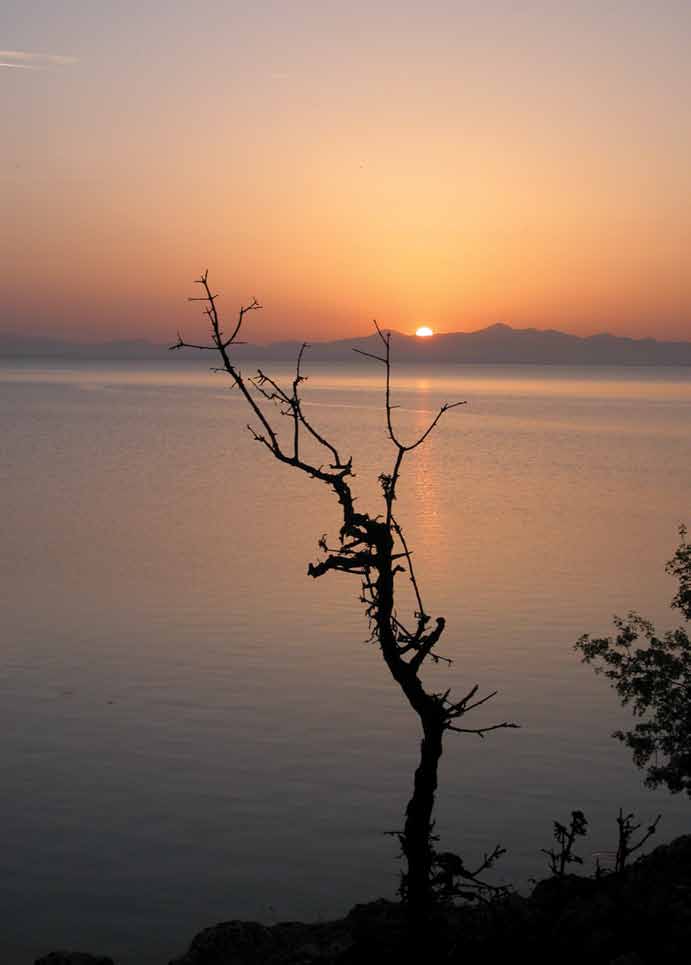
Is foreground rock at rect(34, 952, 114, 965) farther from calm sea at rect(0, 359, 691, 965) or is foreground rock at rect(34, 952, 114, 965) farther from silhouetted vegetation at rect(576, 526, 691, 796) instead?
silhouetted vegetation at rect(576, 526, 691, 796)

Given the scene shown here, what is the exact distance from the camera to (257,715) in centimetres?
2722

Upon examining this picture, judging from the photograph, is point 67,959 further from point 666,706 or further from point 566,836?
point 666,706

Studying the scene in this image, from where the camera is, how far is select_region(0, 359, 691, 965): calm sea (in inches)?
766

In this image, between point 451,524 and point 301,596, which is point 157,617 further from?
point 451,524

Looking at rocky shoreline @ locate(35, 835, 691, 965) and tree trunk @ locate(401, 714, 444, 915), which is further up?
tree trunk @ locate(401, 714, 444, 915)

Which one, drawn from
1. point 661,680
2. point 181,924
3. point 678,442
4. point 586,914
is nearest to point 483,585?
point 661,680

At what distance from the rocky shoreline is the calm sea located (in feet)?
8.07

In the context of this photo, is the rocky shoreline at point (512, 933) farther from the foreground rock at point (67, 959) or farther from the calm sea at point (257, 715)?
the calm sea at point (257, 715)

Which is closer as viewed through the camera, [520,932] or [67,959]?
[67,959]

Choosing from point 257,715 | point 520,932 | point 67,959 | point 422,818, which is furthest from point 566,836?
point 257,715

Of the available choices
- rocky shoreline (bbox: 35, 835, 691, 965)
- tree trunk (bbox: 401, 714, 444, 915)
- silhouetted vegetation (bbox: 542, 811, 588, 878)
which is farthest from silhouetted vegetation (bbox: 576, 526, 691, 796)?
tree trunk (bbox: 401, 714, 444, 915)

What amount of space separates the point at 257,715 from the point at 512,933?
45.7ft

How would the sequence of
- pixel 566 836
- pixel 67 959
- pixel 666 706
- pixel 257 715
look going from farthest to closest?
pixel 257 715 → pixel 666 706 → pixel 566 836 → pixel 67 959

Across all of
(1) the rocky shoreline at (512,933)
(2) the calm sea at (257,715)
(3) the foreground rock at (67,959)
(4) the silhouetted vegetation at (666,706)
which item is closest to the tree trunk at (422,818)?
(1) the rocky shoreline at (512,933)
